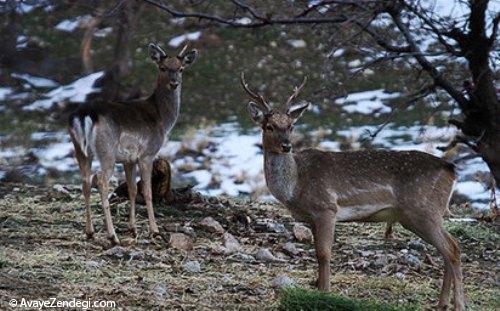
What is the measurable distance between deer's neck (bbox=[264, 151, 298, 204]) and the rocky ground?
2.02 feet

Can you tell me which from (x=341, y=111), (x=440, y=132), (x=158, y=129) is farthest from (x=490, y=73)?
(x=341, y=111)

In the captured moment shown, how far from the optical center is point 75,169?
45.0 feet

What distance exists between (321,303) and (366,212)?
1.66m

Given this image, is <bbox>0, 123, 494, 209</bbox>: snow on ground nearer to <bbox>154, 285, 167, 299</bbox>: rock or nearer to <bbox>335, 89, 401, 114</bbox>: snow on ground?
<bbox>335, 89, 401, 114</bbox>: snow on ground

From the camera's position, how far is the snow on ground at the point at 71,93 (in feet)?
55.5

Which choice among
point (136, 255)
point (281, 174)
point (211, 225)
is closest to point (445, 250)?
point (281, 174)

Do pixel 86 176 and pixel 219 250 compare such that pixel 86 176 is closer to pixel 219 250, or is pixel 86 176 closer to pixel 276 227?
pixel 219 250

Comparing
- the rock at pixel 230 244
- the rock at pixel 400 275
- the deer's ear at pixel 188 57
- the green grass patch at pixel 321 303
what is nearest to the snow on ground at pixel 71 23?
the deer's ear at pixel 188 57

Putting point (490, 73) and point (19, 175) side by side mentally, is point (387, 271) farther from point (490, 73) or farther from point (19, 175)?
point (19, 175)

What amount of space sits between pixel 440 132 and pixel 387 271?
23.8 ft

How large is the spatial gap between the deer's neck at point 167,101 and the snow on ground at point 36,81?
25.1 ft

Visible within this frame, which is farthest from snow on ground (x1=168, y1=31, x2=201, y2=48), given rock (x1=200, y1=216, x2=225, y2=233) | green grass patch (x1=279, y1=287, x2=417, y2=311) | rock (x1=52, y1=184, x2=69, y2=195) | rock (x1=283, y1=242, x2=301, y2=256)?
green grass patch (x1=279, y1=287, x2=417, y2=311)

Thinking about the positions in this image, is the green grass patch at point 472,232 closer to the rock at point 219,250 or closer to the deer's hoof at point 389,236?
the deer's hoof at point 389,236

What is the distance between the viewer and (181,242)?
8.87 m
